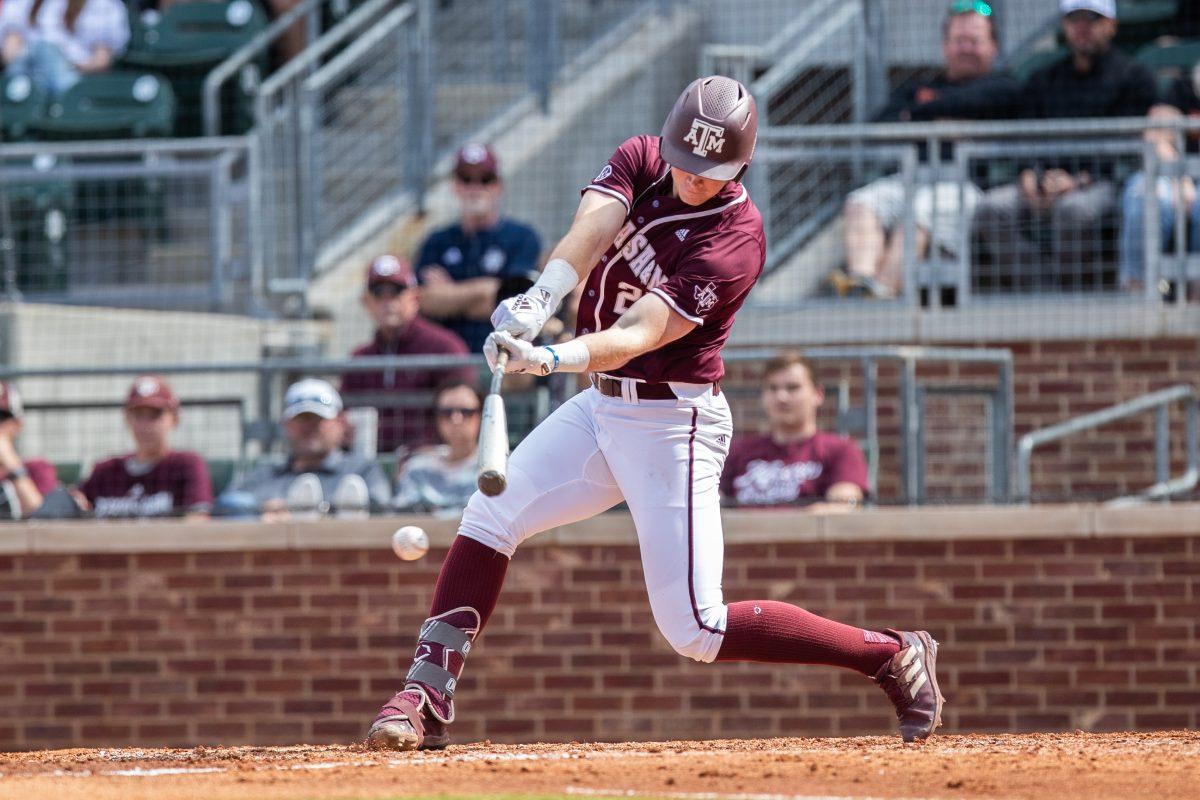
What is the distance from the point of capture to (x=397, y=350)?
361 inches

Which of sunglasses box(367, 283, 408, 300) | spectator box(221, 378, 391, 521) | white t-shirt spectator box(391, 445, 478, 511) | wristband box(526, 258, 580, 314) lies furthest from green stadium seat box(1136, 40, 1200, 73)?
wristband box(526, 258, 580, 314)

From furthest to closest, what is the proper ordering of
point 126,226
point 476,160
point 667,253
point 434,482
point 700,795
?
1. point 126,226
2. point 476,160
3. point 434,482
4. point 667,253
5. point 700,795

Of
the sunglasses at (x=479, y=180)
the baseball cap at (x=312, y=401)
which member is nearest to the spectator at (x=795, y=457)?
the baseball cap at (x=312, y=401)

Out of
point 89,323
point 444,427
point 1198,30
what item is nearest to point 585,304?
point 444,427

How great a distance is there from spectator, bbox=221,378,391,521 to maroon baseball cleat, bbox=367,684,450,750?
3065mm

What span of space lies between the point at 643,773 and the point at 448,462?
357cm

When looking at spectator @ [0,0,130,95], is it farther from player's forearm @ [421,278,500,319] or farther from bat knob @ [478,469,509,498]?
bat knob @ [478,469,509,498]

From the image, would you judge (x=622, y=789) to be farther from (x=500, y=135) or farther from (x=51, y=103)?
(x=51, y=103)

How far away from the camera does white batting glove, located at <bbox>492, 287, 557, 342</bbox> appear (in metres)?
4.95

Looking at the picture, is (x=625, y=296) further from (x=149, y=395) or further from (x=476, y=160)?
(x=476, y=160)

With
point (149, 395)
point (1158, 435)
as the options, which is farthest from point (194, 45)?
point (1158, 435)

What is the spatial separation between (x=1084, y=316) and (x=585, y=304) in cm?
462

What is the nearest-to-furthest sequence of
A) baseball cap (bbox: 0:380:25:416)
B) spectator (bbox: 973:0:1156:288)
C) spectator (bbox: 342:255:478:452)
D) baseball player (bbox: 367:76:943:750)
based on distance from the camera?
baseball player (bbox: 367:76:943:750) < spectator (bbox: 342:255:478:452) < baseball cap (bbox: 0:380:25:416) < spectator (bbox: 973:0:1156:288)

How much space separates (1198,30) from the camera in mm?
11023
